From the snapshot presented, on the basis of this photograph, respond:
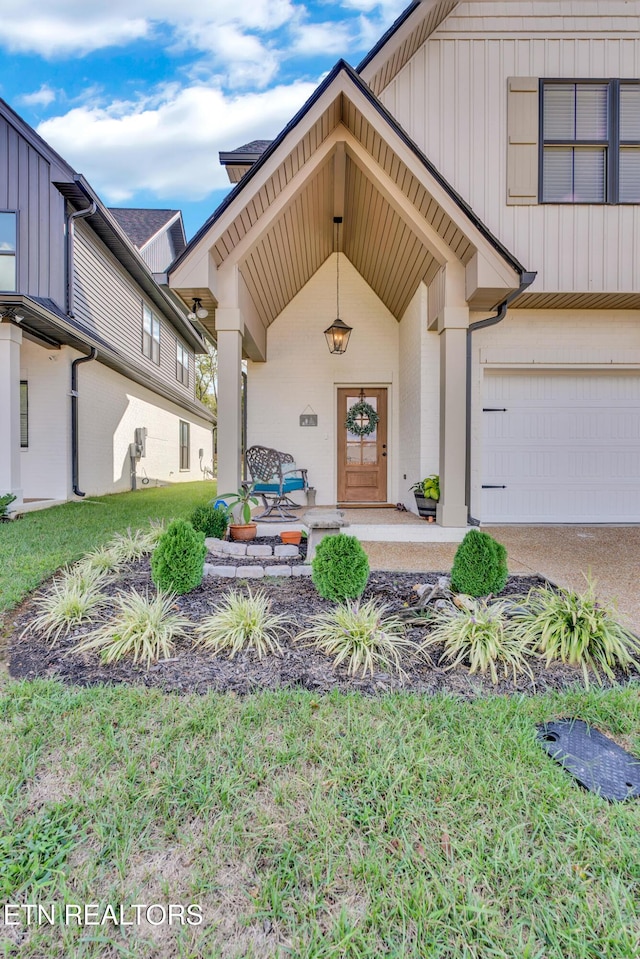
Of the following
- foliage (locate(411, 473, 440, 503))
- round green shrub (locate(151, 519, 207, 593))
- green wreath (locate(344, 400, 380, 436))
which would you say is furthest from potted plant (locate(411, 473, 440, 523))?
round green shrub (locate(151, 519, 207, 593))

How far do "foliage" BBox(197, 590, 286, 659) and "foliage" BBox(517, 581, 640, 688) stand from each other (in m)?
1.48

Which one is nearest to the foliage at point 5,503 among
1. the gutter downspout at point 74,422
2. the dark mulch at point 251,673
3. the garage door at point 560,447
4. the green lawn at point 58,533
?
the green lawn at point 58,533

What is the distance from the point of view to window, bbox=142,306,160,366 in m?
13.3

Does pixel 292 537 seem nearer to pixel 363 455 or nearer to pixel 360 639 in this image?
pixel 360 639

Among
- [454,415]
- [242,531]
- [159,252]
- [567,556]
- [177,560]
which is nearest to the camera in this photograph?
[177,560]

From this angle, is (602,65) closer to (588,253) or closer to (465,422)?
(588,253)

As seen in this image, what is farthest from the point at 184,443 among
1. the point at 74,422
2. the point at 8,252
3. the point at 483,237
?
the point at 483,237

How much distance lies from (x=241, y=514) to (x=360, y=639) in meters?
3.00

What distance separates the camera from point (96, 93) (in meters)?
15.4

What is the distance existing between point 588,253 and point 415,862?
264 inches

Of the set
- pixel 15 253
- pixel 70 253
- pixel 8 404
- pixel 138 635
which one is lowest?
pixel 138 635

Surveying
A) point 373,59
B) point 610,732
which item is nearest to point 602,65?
point 373,59

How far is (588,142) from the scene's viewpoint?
18.8 feet

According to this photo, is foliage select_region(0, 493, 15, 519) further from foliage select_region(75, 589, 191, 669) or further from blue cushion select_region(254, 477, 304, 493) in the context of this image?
foliage select_region(75, 589, 191, 669)
